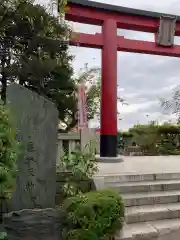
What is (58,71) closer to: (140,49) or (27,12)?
(27,12)

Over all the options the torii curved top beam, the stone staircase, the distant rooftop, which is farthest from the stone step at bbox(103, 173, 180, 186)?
the distant rooftop

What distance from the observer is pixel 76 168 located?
164 inches

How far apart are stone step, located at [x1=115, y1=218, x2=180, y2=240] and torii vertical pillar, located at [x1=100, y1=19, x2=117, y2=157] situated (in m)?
5.14

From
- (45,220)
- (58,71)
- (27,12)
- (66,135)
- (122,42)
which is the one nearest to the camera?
(45,220)

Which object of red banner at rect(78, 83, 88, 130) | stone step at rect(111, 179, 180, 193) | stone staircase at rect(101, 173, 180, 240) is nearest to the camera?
stone staircase at rect(101, 173, 180, 240)

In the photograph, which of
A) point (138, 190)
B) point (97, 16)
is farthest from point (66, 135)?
point (97, 16)

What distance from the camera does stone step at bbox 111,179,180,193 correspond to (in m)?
4.62

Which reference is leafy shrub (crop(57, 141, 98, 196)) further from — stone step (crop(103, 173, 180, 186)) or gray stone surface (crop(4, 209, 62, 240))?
gray stone surface (crop(4, 209, 62, 240))

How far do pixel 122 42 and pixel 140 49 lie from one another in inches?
32.9

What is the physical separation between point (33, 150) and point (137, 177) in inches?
82.3

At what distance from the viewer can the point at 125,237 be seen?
→ 3.57 meters

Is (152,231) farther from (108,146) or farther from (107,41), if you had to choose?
(107,41)

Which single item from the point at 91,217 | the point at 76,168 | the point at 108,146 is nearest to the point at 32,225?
the point at 91,217

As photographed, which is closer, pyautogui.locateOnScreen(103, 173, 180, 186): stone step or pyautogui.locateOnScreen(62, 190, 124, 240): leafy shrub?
pyautogui.locateOnScreen(62, 190, 124, 240): leafy shrub
